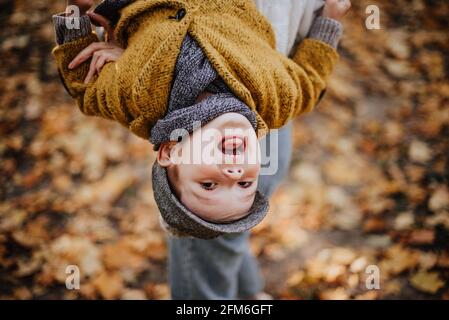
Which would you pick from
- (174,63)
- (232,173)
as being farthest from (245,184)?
(174,63)

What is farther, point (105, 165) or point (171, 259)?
point (105, 165)

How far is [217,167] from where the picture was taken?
93 cm

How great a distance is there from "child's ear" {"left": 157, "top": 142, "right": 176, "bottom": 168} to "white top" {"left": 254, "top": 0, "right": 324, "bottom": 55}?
1.30 ft

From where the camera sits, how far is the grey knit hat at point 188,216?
0.98m

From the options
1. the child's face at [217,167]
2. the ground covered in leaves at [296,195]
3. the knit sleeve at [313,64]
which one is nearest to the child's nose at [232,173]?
the child's face at [217,167]

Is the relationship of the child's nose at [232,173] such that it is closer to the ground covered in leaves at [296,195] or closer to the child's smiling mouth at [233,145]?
the child's smiling mouth at [233,145]

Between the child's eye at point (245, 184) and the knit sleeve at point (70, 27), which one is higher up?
the knit sleeve at point (70, 27)

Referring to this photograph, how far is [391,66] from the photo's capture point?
9.84 ft

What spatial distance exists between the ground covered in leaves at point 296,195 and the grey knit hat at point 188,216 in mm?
995

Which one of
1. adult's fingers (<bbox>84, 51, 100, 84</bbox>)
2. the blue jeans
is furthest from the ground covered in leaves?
adult's fingers (<bbox>84, 51, 100, 84</bbox>)

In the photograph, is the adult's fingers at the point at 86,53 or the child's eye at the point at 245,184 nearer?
the child's eye at the point at 245,184

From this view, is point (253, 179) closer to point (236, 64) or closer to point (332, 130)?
point (236, 64)
